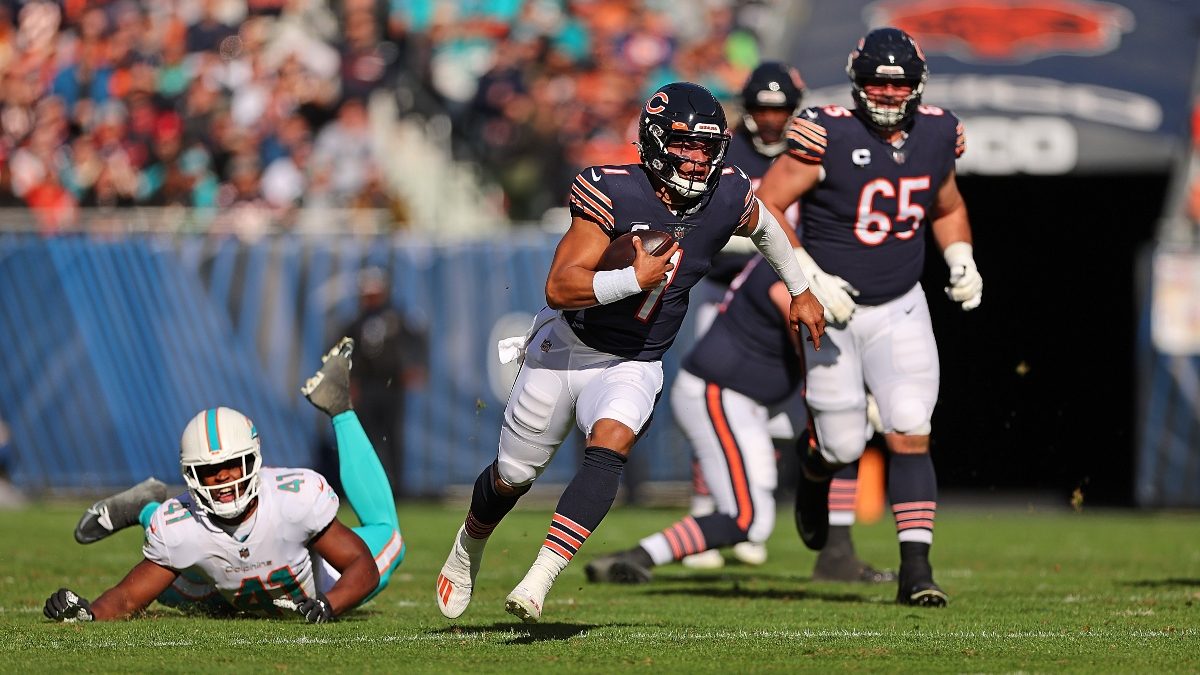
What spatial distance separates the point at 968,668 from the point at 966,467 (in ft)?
12.2

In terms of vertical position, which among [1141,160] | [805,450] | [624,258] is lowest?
[805,450]

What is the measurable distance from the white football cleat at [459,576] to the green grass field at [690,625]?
0.11 metres

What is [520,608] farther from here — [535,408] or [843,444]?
[843,444]

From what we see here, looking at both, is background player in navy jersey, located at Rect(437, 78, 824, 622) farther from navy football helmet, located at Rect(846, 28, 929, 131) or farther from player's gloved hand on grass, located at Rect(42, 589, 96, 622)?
player's gloved hand on grass, located at Rect(42, 589, 96, 622)

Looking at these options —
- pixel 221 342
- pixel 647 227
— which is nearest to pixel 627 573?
A: pixel 647 227

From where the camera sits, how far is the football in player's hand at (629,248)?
550 cm

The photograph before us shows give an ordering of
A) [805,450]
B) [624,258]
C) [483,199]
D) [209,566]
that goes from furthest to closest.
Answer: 1. [483,199]
2. [805,450]
3. [209,566]
4. [624,258]

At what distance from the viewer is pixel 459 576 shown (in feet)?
20.0

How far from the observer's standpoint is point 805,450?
25.1 feet

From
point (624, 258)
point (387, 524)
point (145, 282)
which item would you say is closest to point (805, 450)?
point (387, 524)

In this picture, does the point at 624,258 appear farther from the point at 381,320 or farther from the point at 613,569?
the point at 381,320

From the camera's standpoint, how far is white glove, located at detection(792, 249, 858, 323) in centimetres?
696

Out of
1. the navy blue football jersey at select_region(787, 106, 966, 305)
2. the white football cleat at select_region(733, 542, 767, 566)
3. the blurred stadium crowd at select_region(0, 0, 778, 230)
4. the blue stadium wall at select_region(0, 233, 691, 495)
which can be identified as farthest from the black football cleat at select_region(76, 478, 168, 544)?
the blurred stadium crowd at select_region(0, 0, 778, 230)

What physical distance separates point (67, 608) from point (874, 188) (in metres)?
3.52
